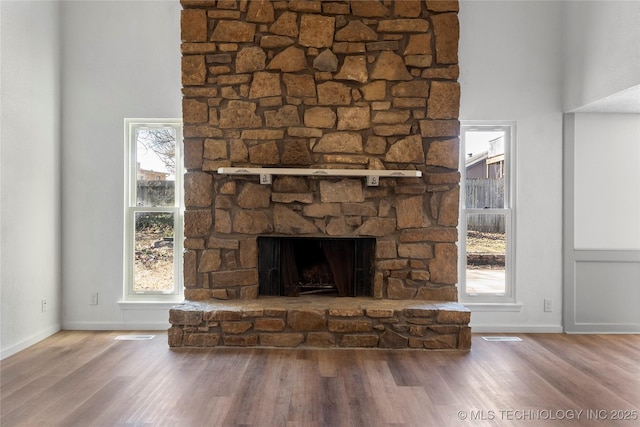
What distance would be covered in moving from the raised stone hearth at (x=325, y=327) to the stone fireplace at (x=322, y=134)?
286 mm

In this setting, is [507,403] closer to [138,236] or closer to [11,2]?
[138,236]

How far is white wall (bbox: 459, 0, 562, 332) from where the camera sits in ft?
14.0

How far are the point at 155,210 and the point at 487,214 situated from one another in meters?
3.49

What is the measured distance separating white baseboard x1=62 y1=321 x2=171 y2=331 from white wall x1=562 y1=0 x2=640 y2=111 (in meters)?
4.69

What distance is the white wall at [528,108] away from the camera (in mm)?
4277

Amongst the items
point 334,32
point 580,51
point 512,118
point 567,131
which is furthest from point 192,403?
point 580,51

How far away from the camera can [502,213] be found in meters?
4.38

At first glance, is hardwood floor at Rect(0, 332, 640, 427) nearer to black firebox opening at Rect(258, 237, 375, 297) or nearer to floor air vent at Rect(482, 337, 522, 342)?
floor air vent at Rect(482, 337, 522, 342)

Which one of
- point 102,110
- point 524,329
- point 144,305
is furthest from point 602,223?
point 102,110

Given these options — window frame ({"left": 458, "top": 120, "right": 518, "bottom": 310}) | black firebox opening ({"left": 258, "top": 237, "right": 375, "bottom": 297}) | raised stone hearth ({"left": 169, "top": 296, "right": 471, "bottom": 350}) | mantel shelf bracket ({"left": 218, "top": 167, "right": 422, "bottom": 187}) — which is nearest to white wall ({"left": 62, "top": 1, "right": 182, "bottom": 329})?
raised stone hearth ({"left": 169, "top": 296, "right": 471, "bottom": 350})

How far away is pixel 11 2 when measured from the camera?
3535 millimetres

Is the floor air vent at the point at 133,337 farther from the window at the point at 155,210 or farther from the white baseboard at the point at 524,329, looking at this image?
the white baseboard at the point at 524,329

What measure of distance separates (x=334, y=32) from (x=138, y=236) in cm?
A: 285

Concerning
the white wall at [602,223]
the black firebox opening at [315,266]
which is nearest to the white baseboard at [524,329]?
the white wall at [602,223]
